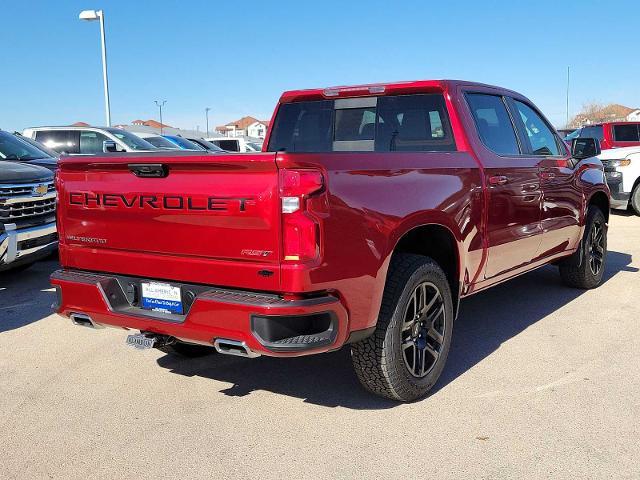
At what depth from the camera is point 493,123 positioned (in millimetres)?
4816

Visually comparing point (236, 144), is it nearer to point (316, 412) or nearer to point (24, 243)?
point (24, 243)

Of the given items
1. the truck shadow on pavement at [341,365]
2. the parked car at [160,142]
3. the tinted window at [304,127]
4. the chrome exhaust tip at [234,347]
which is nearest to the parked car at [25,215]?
the truck shadow on pavement at [341,365]

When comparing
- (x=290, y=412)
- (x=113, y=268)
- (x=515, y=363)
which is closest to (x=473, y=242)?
(x=515, y=363)

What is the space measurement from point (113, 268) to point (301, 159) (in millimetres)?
1324

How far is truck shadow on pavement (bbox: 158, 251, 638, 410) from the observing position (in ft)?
12.9

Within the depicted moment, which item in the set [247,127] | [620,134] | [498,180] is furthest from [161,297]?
[247,127]

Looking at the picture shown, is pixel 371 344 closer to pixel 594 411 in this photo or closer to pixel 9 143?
pixel 594 411

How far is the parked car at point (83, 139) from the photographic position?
12859mm

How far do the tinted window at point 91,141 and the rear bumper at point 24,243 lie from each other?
6.43m

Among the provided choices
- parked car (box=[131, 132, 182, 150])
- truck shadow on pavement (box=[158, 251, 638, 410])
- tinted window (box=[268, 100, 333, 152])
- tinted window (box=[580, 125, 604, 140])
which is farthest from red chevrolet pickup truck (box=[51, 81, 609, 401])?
parked car (box=[131, 132, 182, 150])

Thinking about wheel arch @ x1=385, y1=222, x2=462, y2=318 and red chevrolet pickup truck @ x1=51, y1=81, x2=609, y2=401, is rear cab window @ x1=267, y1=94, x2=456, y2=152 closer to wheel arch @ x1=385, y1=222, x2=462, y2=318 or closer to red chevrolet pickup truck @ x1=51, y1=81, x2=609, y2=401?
red chevrolet pickup truck @ x1=51, y1=81, x2=609, y2=401

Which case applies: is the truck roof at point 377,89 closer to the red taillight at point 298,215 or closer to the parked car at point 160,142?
the red taillight at point 298,215

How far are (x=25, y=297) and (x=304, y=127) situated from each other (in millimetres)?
3404

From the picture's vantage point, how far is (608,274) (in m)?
7.37
